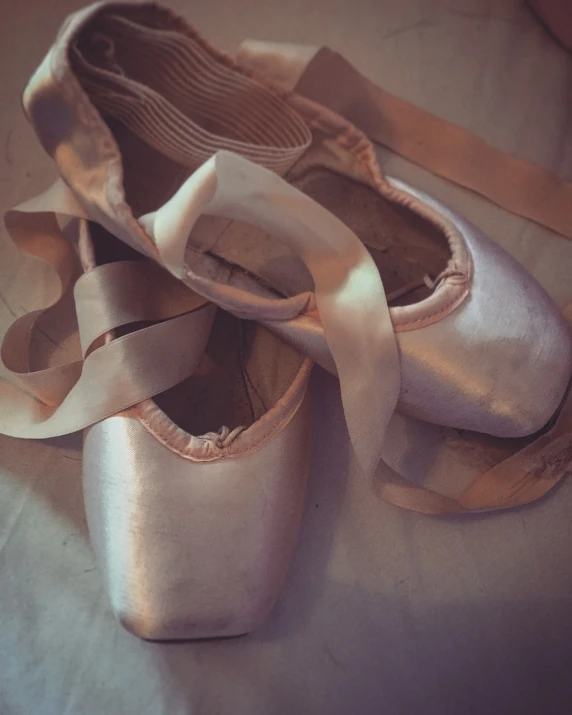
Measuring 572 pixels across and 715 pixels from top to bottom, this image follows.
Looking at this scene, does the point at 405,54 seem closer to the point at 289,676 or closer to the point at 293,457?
the point at 293,457

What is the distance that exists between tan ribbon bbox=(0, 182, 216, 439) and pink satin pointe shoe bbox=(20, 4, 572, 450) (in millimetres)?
48

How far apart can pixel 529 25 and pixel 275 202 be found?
0.48 meters

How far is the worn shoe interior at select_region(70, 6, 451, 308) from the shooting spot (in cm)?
49

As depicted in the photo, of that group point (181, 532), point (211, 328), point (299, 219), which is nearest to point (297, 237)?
point (299, 219)

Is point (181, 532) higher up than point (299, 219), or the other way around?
point (299, 219)

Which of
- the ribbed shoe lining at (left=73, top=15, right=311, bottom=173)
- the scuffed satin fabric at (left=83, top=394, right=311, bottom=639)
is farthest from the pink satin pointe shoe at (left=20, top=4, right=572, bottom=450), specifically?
the scuffed satin fabric at (left=83, top=394, right=311, bottom=639)

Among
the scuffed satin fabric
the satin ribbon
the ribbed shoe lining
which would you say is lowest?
the scuffed satin fabric

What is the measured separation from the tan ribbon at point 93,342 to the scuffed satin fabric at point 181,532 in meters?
0.03

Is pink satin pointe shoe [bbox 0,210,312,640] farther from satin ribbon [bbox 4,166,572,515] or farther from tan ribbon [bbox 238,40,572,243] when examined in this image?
tan ribbon [bbox 238,40,572,243]

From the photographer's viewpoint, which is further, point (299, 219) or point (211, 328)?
point (211, 328)

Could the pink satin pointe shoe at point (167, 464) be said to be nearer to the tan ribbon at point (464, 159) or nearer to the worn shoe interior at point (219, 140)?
the worn shoe interior at point (219, 140)

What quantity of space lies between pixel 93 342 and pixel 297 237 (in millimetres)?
187

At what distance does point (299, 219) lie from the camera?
1.53 ft

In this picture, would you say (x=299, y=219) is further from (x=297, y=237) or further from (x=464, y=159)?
(x=464, y=159)
